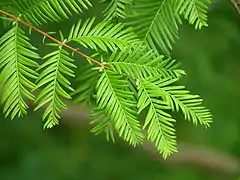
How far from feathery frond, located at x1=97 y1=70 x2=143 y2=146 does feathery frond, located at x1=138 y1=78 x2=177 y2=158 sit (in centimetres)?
2

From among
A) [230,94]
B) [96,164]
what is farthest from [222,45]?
[96,164]

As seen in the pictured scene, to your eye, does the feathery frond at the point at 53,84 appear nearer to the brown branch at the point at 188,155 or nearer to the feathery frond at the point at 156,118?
the feathery frond at the point at 156,118

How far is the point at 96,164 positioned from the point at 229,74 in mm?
601

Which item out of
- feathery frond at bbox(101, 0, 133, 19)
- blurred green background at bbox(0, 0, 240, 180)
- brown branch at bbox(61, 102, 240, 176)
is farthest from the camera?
brown branch at bbox(61, 102, 240, 176)

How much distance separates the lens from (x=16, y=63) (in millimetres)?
854

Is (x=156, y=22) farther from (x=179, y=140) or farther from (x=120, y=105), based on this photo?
(x=179, y=140)

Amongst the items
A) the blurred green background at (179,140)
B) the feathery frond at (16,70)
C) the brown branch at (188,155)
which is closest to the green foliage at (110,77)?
the feathery frond at (16,70)

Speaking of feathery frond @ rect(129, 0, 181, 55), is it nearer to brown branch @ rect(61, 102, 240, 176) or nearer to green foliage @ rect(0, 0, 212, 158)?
green foliage @ rect(0, 0, 212, 158)

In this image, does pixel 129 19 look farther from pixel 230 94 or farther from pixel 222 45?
pixel 230 94

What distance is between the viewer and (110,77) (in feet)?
2.74

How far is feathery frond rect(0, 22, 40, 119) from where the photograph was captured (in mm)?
842

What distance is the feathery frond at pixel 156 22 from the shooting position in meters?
0.95

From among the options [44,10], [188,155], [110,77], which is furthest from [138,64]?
[188,155]

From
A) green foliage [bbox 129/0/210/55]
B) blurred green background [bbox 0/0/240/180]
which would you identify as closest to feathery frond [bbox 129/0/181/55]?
green foliage [bbox 129/0/210/55]
